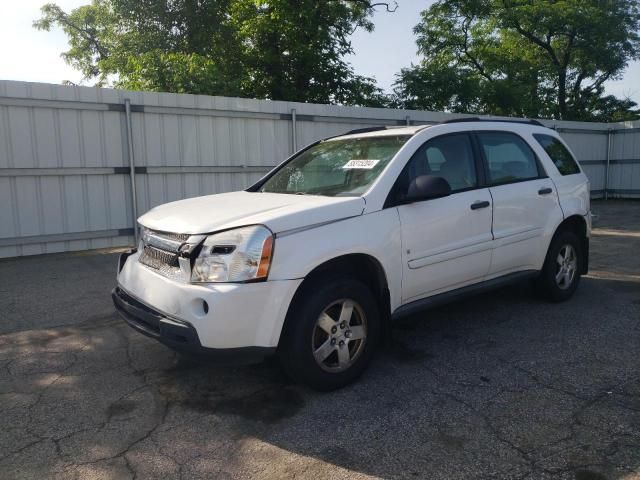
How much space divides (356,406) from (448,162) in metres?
2.10

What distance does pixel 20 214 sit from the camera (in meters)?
7.77

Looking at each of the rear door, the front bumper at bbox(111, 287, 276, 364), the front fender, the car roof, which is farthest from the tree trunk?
the front bumper at bbox(111, 287, 276, 364)

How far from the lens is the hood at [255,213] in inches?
126

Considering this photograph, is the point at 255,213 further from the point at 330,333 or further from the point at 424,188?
the point at 424,188

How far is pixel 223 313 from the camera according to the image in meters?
2.99

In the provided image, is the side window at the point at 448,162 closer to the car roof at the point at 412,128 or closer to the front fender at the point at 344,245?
the car roof at the point at 412,128

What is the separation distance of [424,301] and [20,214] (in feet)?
21.1

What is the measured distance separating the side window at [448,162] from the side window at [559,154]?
1.21m

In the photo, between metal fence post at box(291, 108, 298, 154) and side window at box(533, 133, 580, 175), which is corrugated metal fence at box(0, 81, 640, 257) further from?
side window at box(533, 133, 580, 175)

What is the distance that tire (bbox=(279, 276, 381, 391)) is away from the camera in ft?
10.6

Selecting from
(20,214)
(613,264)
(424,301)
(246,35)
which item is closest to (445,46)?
(246,35)

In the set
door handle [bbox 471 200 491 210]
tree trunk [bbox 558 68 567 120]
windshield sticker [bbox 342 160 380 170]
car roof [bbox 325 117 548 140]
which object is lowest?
door handle [bbox 471 200 491 210]

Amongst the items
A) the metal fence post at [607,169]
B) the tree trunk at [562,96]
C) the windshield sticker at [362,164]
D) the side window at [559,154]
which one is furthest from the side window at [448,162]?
the tree trunk at [562,96]

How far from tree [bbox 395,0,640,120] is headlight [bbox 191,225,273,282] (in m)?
19.4
